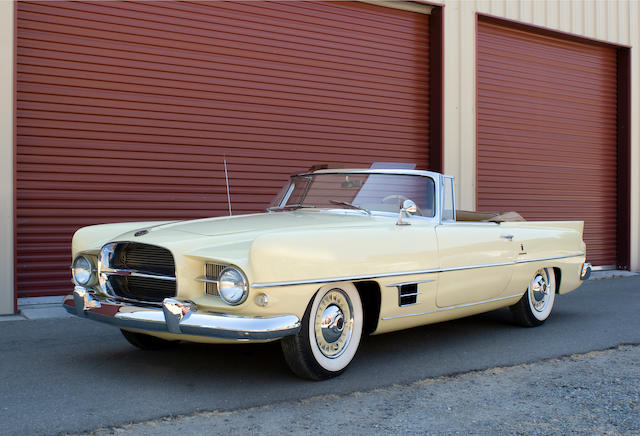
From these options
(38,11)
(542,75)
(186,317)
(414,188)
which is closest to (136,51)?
(38,11)

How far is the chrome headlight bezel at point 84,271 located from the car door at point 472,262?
2208 mm

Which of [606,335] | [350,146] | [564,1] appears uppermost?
[564,1]

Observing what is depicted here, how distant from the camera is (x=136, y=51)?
6934 mm

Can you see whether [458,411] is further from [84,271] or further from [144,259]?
[84,271]

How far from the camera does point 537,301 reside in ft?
18.4

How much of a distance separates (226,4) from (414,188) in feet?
13.0

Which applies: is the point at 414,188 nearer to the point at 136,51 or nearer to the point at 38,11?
the point at 136,51

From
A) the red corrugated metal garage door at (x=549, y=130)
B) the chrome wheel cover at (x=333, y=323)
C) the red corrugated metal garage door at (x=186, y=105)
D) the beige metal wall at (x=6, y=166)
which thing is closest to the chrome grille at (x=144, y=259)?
the chrome wheel cover at (x=333, y=323)

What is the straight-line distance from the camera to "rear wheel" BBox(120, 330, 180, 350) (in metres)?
4.36

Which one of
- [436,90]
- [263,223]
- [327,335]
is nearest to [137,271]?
[263,223]

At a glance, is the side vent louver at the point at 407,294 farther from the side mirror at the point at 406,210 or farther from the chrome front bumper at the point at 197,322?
the chrome front bumper at the point at 197,322

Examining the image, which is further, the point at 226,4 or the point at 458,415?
the point at 226,4

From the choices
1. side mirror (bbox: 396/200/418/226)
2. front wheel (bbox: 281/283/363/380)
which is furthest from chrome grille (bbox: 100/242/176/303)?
side mirror (bbox: 396/200/418/226)

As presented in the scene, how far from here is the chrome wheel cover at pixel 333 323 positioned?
3672mm
